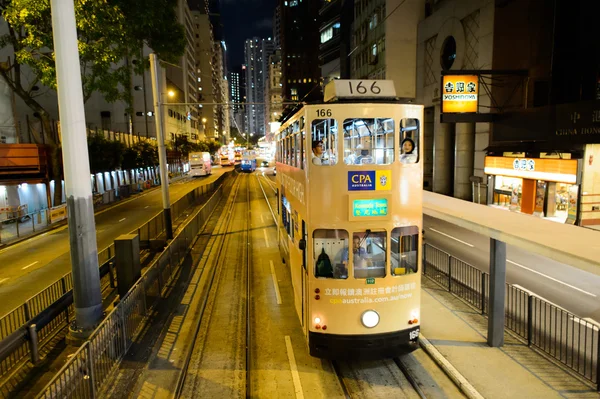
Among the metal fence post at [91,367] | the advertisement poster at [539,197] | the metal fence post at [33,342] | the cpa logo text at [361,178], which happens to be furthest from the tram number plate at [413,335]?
the advertisement poster at [539,197]

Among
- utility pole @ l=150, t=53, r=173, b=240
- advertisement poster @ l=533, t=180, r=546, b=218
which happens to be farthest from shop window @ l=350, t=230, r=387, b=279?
advertisement poster @ l=533, t=180, r=546, b=218

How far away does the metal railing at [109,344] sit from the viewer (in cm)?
588

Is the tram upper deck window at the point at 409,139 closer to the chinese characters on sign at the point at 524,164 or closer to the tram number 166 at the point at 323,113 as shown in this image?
the tram number 166 at the point at 323,113

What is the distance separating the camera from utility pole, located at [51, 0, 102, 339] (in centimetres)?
729

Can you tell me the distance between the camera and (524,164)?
24.2 meters

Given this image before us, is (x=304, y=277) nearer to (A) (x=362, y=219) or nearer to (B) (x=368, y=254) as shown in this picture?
(B) (x=368, y=254)

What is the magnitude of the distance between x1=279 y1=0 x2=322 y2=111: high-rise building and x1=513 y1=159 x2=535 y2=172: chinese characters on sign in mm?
106043

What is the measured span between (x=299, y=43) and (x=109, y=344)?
129176 mm

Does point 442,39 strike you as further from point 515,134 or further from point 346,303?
point 346,303

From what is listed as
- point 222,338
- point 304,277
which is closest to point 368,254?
point 304,277

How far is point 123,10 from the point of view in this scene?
2030cm

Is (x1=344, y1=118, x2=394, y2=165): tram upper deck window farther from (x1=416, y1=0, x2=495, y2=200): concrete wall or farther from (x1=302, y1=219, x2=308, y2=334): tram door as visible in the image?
(x1=416, y1=0, x2=495, y2=200): concrete wall

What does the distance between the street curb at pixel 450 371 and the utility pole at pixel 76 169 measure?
677cm

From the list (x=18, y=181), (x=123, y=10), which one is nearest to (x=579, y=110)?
(x=123, y=10)
